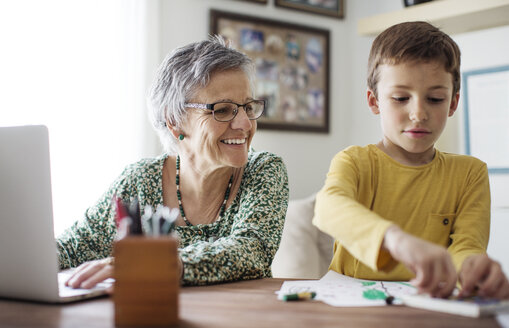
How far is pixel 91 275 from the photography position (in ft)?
3.43

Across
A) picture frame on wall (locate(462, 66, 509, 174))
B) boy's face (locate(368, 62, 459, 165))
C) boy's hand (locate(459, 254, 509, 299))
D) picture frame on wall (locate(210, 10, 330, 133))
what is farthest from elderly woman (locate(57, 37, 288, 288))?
picture frame on wall (locate(462, 66, 509, 174))

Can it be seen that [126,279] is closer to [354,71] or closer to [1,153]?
[1,153]

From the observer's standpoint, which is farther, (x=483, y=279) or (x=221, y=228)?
(x=221, y=228)

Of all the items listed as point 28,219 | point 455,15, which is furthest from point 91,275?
point 455,15

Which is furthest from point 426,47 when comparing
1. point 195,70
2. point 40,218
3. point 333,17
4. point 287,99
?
point 333,17

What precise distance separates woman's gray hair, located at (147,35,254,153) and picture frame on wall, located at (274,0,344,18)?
5.59 ft

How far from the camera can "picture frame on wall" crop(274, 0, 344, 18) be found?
3.28 meters

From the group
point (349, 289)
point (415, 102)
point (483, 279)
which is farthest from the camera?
point (415, 102)

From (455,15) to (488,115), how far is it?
58 cm

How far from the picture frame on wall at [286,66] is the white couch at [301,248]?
27.8 inches

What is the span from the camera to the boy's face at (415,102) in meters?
1.11

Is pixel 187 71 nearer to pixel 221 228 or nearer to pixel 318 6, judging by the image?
pixel 221 228

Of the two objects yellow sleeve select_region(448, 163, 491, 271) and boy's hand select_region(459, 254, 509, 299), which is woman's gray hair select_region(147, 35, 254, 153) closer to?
yellow sleeve select_region(448, 163, 491, 271)

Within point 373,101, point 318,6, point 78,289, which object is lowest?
point 78,289
